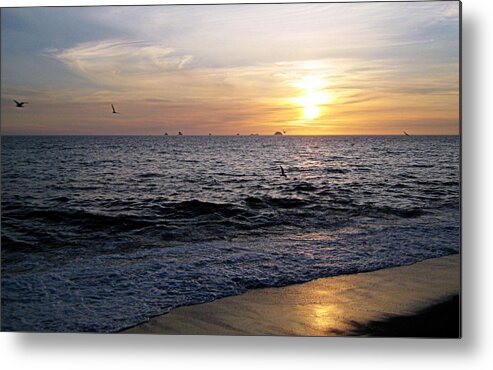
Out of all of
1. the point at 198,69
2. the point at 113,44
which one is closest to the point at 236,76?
the point at 198,69

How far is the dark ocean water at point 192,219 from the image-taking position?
11.4 ft

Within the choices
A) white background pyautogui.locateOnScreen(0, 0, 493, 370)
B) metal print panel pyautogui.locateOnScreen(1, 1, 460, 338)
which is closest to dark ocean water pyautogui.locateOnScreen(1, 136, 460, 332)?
metal print panel pyautogui.locateOnScreen(1, 1, 460, 338)

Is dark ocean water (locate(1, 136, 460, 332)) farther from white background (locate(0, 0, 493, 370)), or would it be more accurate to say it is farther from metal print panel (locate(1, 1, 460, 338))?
white background (locate(0, 0, 493, 370))

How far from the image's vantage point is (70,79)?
3.63 meters

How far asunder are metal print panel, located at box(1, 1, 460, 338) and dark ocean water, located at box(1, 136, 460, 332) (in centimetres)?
1

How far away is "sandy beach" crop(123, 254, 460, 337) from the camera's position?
129 inches

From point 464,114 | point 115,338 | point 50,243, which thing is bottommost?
point 115,338

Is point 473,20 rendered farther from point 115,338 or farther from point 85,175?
point 115,338

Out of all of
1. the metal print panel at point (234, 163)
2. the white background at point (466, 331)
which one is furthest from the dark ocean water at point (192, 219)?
the white background at point (466, 331)

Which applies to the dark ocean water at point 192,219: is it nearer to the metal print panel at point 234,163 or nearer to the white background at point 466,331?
the metal print panel at point 234,163

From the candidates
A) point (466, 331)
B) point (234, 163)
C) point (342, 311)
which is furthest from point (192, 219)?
point (466, 331)

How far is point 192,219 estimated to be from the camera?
3752 millimetres

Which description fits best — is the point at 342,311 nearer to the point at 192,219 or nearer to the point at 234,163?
the point at 192,219

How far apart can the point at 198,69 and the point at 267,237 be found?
3.72ft
